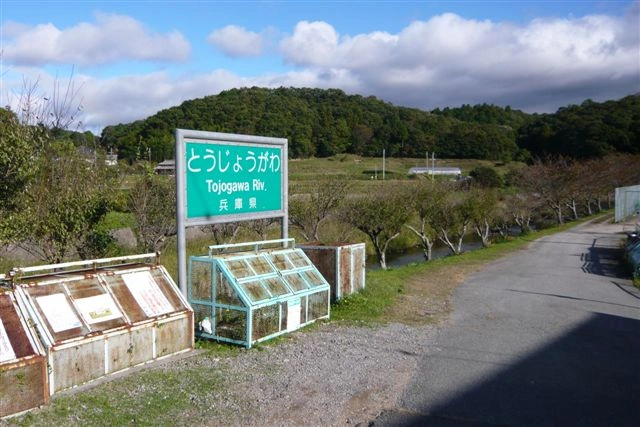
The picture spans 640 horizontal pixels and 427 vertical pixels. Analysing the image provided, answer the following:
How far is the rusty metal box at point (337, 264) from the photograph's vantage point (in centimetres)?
1134

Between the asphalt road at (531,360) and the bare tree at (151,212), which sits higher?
the bare tree at (151,212)

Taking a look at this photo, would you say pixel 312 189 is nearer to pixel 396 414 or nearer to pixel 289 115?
pixel 396 414

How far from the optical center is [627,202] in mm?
38031

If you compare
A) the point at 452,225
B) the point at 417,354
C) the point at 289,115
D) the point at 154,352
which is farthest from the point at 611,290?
the point at 289,115

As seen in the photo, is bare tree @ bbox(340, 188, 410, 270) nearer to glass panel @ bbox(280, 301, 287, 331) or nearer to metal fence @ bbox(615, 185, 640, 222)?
glass panel @ bbox(280, 301, 287, 331)

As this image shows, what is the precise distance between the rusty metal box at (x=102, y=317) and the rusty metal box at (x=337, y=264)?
4.23 m

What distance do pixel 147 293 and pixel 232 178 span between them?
8.55ft

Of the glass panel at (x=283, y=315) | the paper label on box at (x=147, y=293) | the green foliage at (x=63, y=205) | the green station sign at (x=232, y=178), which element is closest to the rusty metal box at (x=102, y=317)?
the paper label on box at (x=147, y=293)

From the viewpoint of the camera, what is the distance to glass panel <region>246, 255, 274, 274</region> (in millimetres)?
8766

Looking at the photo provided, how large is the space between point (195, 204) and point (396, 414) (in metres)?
4.36

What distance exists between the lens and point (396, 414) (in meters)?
5.74

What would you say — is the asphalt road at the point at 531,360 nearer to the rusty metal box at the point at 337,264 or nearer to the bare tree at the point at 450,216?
the rusty metal box at the point at 337,264

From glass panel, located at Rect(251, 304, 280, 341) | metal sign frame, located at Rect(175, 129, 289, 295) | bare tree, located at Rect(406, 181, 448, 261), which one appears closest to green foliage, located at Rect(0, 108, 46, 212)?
metal sign frame, located at Rect(175, 129, 289, 295)

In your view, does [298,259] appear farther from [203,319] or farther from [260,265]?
[203,319]
